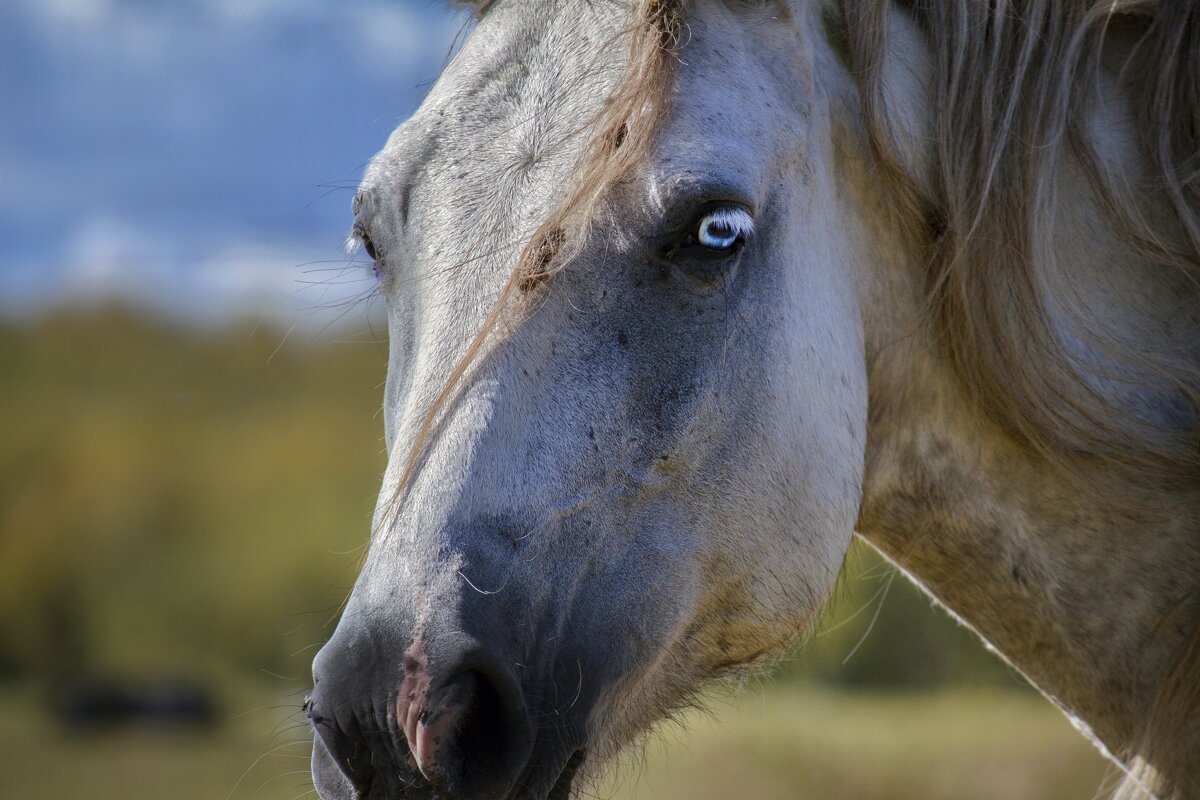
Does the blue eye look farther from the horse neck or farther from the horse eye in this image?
the horse neck

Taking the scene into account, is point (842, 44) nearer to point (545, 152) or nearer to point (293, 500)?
point (545, 152)

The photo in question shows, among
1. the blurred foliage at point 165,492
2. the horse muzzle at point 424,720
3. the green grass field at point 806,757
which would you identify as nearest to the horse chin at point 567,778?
the horse muzzle at point 424,720

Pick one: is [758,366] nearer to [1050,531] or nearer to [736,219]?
[736,219]

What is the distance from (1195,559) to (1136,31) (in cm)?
89

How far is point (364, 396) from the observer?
811 cm

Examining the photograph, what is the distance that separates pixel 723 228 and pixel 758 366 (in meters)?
0.21

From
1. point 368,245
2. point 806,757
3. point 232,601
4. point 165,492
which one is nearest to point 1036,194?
point 368,245

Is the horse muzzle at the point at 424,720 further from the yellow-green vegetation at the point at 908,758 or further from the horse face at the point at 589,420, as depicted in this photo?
the yellow-green vegetation at the point at 908,758

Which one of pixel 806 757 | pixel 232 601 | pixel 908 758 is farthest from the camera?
pixel 232 601

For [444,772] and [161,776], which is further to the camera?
[161,776]

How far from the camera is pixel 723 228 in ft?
4.48

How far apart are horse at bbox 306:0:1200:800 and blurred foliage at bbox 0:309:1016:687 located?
516 cm

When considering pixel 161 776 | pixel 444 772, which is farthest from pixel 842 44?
pixel 161 776

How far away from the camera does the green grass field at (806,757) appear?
4758mm
